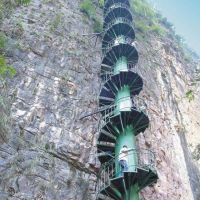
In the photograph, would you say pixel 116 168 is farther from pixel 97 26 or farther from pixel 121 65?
pixel 97 26

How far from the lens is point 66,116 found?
50.4 ft

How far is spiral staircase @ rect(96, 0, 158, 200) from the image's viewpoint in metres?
12.2

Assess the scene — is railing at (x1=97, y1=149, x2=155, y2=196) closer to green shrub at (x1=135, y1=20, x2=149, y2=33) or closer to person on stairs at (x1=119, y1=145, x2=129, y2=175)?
person on stairs at (x1=119, y1=145, x2=129, y2=175)

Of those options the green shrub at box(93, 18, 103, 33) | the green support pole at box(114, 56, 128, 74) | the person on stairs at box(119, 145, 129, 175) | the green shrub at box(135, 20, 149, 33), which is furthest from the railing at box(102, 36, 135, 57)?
the green shrub at box(135, 20, 149, 33)

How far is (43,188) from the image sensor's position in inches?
471

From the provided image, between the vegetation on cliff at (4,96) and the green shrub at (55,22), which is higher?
the green shrub at (55,22)

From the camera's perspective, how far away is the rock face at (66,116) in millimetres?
12531

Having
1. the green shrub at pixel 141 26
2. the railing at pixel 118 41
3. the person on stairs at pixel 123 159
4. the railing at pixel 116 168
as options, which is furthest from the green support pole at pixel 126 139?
the green shrub at pixel 141 26

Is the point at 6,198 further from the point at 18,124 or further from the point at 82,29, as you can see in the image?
the point at 82,29

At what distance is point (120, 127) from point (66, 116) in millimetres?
2636

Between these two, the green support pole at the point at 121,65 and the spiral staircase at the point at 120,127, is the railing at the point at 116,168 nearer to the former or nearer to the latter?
the spiral staircase at the point at 120,127

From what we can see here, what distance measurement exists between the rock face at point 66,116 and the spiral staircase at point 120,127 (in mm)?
688

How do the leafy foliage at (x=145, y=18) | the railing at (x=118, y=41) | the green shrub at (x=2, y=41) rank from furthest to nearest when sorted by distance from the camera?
the leafy foliage at (x=145, y=18)
the railing at (x=118, y=41)
the green shrub at (x=2, y=41)

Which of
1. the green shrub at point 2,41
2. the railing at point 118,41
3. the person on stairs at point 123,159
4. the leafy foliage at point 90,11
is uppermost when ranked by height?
the leafy foliage at point 90,11
